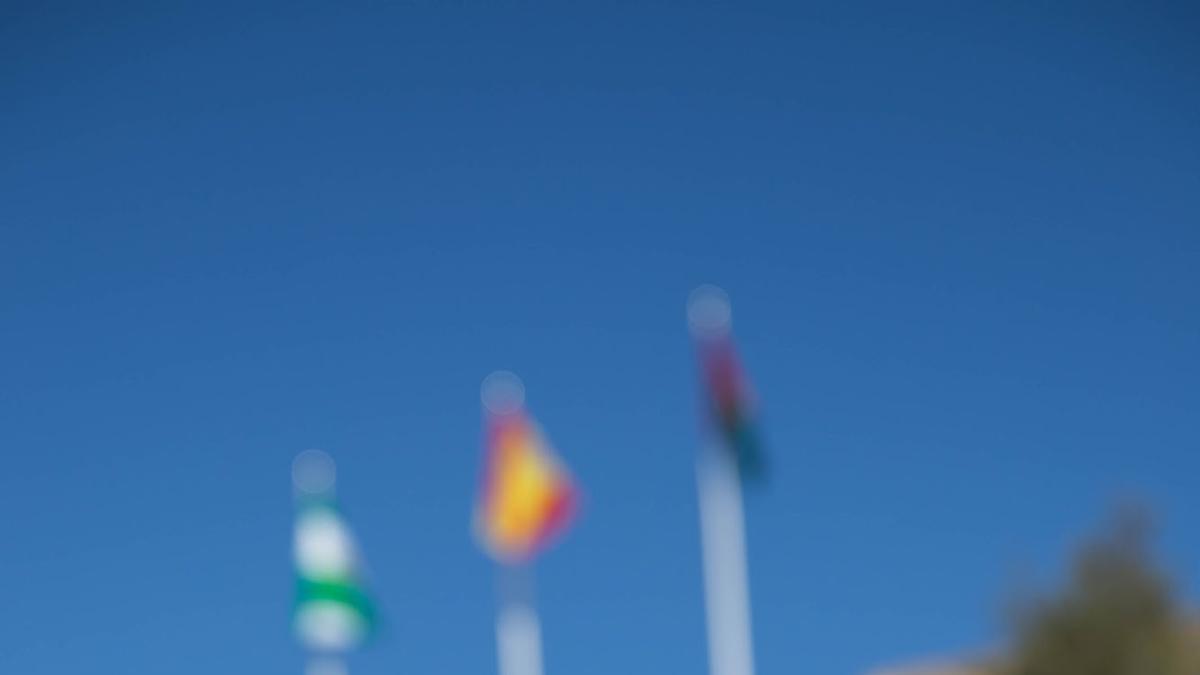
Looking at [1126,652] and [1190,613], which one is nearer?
[1126,652]

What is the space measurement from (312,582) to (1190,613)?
1497 centimetres

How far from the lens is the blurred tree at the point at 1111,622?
24.4 metres

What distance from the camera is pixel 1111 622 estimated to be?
2481 centimetres

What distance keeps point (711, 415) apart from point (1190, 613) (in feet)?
27.8

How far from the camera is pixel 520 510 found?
104 feet

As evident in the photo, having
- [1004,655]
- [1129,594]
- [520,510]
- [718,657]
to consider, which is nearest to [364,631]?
[520,510]

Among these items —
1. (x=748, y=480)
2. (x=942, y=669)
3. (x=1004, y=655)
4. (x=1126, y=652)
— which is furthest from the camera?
(x=942, y=669)

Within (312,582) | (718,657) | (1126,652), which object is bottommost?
(1126,652)

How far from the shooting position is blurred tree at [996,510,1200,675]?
80.1 feet

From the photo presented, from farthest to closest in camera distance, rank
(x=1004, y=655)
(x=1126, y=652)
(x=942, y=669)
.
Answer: (x=942, y=669) < (x=1004, y=655) < (x=1126, y=652)

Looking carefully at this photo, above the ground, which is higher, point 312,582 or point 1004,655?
point 312,582

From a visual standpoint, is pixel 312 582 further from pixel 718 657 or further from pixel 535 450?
pixel 718 657

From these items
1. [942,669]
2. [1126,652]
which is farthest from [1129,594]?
[942,669]

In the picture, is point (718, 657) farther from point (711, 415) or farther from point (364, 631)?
point (364, 631)
